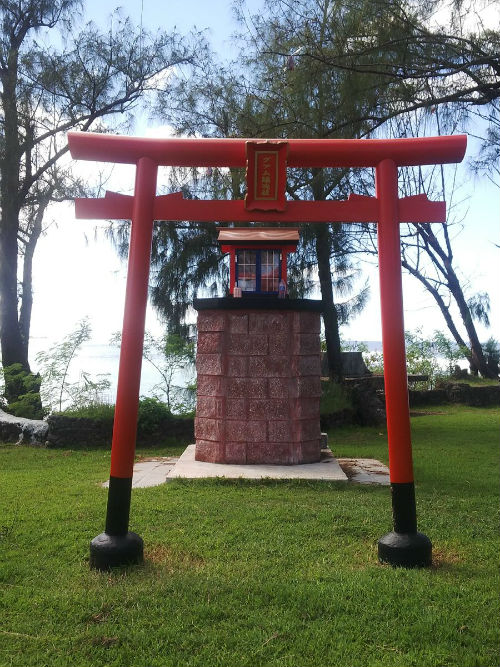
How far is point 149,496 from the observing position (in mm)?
4570

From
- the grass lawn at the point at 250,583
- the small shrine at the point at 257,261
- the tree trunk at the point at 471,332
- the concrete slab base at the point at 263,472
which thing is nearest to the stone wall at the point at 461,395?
the tree trunk at the point at 471,332

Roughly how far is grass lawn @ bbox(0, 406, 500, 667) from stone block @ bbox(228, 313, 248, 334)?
1.53m

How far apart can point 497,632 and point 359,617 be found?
0.52m

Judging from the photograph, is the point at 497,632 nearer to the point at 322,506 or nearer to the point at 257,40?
the point at 322,506

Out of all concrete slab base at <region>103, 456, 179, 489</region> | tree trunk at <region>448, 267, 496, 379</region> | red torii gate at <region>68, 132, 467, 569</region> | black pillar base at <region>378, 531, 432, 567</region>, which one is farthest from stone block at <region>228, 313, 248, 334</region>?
tree trunk at <region>448, 267, 496, 379</region>

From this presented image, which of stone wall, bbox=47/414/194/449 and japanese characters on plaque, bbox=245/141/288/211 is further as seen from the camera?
stone wall, bbox=47/414/194/449

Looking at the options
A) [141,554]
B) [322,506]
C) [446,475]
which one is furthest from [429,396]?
[141,554]

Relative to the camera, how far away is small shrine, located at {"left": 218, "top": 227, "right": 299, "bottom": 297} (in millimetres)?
6059

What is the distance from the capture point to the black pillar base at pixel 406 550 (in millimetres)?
3029

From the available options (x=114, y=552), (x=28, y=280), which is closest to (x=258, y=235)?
(x=114, y=552)

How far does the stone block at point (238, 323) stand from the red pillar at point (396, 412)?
262 cm

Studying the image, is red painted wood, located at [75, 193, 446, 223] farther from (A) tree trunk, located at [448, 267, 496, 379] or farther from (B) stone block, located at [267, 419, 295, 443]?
(A) tree trunk, located at [448, 267, 496, 379]

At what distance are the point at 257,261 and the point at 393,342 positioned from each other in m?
3.14

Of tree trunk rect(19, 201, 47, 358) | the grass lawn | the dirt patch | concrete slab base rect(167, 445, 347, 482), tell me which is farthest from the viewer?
tree trunk rect(19, 201, 47, 358)
